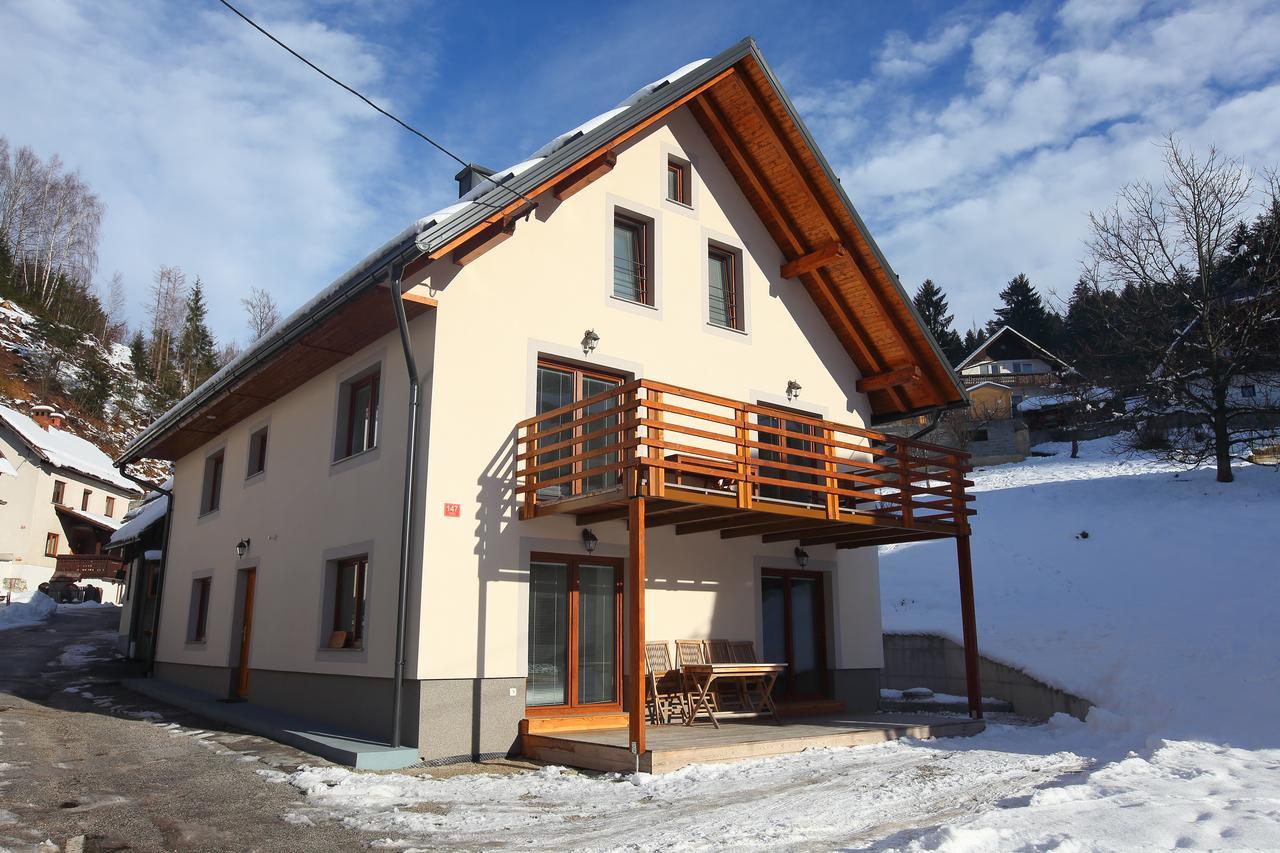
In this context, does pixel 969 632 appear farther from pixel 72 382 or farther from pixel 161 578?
pixel 72 382

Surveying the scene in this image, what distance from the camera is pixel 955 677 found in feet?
53.6

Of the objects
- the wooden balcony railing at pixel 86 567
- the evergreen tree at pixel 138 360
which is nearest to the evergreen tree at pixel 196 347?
the evergreen tree at pixel 138 360

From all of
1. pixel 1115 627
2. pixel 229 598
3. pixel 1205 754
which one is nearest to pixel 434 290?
pixel 229 598

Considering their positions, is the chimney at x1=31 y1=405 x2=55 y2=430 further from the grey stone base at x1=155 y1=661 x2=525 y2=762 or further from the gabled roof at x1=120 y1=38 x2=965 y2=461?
the grey stone base at x1=155 y1=661 x2=525 y2=762

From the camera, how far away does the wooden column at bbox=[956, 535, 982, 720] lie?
12.7 m

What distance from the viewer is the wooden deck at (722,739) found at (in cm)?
898

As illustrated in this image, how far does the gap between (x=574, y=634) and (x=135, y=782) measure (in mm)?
4903

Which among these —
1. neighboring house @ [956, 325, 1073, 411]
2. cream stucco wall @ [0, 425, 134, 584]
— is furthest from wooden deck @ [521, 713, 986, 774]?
neighboring house @ [956, 325, 1073, 411]

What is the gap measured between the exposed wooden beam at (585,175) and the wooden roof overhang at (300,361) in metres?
2.66

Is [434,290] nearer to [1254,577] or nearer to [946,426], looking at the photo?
[1254,577]

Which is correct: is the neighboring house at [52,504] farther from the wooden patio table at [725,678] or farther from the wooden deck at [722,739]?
the wooden deck at [722,739]

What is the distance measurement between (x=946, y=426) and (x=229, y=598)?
30.9m

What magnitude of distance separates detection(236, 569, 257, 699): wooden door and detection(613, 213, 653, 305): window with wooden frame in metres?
7.36

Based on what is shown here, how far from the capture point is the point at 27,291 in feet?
189
